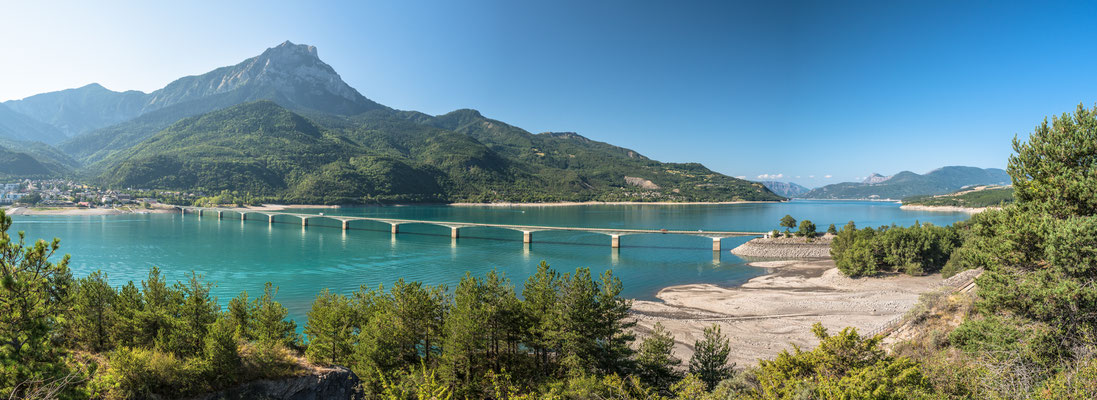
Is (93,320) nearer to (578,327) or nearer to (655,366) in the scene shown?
(578,327)

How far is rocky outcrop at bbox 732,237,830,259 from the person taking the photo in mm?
65500

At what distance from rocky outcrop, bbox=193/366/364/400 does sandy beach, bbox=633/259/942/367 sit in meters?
16.9

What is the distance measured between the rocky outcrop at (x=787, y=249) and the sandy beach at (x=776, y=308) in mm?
16426

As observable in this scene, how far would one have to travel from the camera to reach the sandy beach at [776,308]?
27.4 meters

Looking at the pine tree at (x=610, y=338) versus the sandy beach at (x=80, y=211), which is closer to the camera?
the pine tree at (x=610, y=338)

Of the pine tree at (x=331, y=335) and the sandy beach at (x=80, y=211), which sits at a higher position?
the sandy beach at (x=80, y=211)

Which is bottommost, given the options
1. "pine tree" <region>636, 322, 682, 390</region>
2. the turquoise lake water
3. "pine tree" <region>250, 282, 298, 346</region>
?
the turquoise lake water

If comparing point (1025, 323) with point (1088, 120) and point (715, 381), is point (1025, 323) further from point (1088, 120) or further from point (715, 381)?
point (715, 381)

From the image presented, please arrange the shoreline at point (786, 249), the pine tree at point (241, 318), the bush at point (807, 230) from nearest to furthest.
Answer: the pine tree at point (241, 318)
the shoreline at point (786, 249)
the bush at point (807, 230)

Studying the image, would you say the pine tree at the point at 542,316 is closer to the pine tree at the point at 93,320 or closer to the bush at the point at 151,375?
the bush at the point at 151,375

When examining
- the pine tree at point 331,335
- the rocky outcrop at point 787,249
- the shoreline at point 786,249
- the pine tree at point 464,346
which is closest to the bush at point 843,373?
the pine tree at point 464,346

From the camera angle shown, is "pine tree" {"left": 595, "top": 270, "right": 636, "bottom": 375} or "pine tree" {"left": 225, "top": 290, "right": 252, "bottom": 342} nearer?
"pine tree" {"left": 595, "top": 270, "right": 636, "bottom": 375}

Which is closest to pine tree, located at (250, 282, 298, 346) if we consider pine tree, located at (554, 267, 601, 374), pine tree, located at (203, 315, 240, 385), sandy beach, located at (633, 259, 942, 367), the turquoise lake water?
pine tree, located at (203, 315, 240, 385)

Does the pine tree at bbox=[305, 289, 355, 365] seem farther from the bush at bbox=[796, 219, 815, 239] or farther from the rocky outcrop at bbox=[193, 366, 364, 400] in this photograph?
the bush at bbox=[796, 219, 815, 239]
